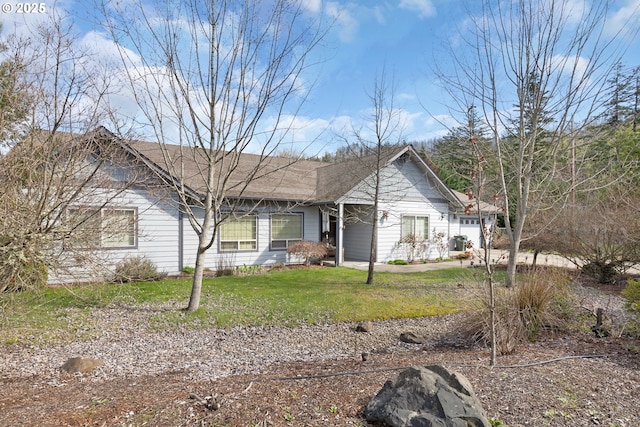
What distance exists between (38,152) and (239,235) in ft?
30.9

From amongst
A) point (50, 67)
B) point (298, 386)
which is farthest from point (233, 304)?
point (50, 67)

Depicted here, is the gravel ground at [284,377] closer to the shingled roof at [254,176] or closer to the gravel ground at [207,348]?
the gravel ground at [207,348]

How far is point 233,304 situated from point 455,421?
20.6ft

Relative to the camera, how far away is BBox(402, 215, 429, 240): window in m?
17.2

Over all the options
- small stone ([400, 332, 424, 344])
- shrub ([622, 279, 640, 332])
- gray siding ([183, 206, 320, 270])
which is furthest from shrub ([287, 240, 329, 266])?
shrub ([622, 279, 640, 332])

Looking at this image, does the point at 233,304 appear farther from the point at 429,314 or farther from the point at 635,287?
the point at 635,287

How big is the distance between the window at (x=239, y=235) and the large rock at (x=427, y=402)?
435 inches

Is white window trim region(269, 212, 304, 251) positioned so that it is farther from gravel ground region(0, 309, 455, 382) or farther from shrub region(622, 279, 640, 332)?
shrub region(622, 279, 640, 332)

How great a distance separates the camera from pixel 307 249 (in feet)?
46.7

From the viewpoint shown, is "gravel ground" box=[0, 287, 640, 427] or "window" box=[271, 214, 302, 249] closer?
"gravel ground" box=[0, 287, 640, 427]

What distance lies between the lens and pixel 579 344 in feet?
18.4

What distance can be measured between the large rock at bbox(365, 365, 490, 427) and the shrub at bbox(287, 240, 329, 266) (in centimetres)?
1095

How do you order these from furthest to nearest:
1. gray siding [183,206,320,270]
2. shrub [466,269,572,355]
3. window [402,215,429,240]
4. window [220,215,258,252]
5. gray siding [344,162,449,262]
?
window [402,215,429,240], gray siding [344,162,449,262], window [220,215,258,252], gray siding [183,206,320,270], shrub [466,269,572,355]

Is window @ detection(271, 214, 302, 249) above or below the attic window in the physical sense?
below
